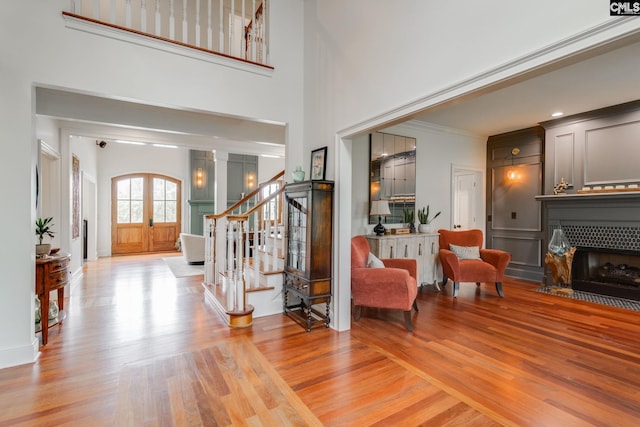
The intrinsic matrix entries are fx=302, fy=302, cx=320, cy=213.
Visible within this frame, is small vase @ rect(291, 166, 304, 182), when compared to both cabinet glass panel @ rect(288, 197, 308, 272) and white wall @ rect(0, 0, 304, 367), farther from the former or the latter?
white wall @ rect(0, 0, 304, 367)

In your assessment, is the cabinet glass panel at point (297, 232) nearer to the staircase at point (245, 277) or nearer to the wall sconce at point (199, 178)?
the staircase at point (245, 277)

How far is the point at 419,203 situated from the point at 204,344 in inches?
162

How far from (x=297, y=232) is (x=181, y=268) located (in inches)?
167

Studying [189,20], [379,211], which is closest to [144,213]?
[189,20]

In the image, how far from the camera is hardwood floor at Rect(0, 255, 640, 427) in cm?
189

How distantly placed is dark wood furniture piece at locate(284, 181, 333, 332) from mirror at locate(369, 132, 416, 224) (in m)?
1.77

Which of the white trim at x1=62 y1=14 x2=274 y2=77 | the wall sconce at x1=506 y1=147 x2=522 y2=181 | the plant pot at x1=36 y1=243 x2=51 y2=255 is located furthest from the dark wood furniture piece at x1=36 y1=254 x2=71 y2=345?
the wall sconce at x1=506 y1=147 x2=522 y2=181

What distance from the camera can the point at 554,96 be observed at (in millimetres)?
4117

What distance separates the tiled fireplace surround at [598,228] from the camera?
168 inches

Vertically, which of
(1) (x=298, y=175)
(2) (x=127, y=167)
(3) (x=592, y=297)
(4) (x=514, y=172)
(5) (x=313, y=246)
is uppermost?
(2) (x=127, y=167)

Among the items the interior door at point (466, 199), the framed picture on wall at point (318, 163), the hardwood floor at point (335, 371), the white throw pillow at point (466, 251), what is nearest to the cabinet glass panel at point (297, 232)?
the framed picture on wall at point (318, 163)

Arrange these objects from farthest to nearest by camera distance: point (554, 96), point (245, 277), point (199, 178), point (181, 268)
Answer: point (199, 178) → point (181, 268) → point (554, 96) → point (245, 277)

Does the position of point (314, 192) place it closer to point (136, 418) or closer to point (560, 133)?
point (136, 418)

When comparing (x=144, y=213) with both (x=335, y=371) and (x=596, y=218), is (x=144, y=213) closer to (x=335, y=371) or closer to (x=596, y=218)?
(x=335, y=371)
